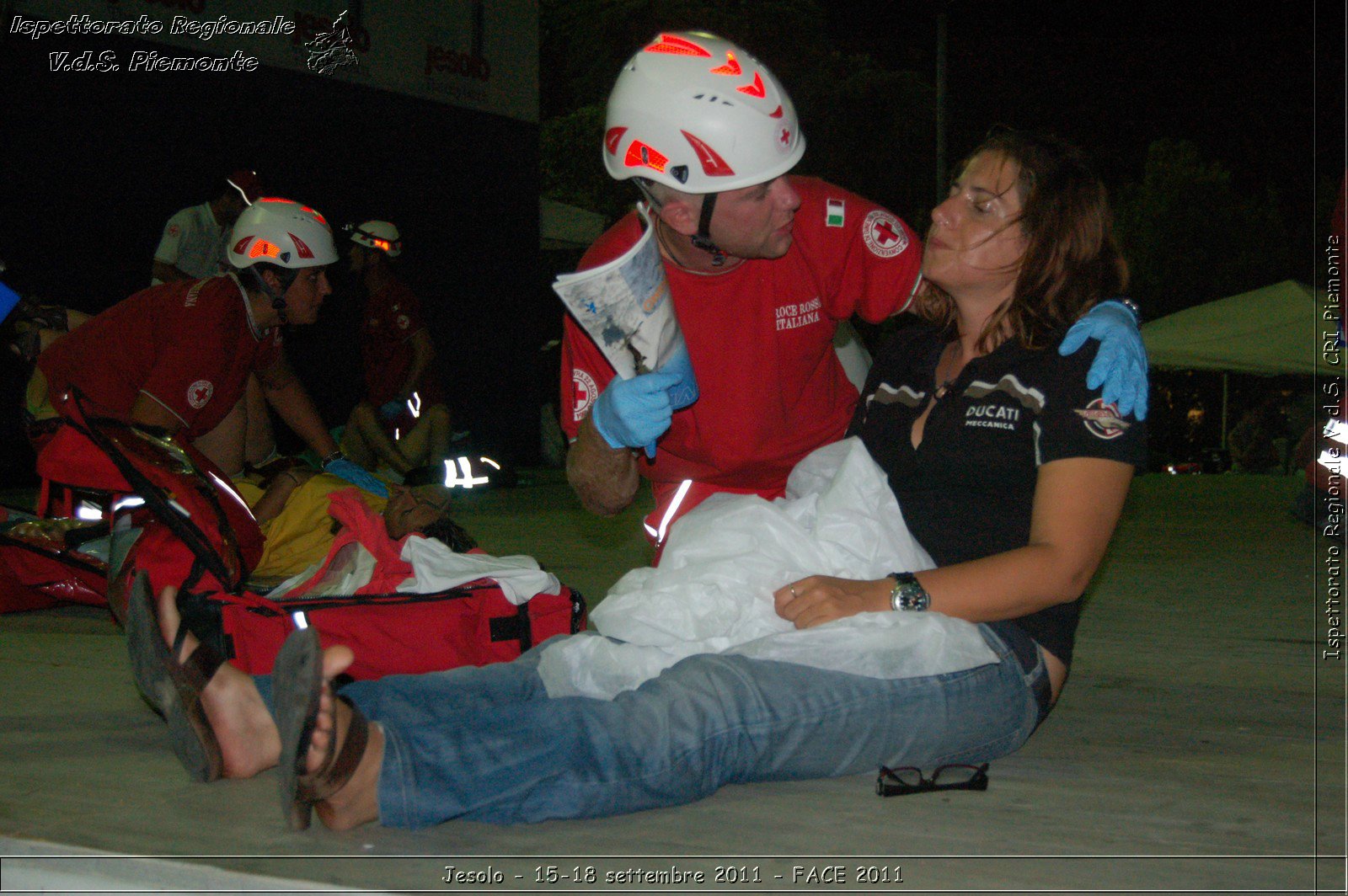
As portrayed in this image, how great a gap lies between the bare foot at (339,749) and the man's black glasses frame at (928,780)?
850 mm

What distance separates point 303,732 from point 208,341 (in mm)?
2639

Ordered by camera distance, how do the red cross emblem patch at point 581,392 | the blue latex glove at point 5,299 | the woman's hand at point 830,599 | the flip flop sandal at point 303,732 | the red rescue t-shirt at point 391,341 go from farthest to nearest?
the red rescue t-shirt at point 391,341 → the blue latex glove at point 5,299 → the red cross emblem patch at point 581,392 → the woman's hand at point 830,599 → the flip flop sandal at point 303,732

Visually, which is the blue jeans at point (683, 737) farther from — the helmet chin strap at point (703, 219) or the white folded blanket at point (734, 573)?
the helmet chin strap at point (703, 219)

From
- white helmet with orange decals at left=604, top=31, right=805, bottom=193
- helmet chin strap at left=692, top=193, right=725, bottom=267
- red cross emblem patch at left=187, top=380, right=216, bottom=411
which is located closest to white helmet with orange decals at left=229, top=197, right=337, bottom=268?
red cross emblem patch at left=187, top=380, right=216, bottom=411

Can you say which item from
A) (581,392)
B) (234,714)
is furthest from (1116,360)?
(234,714)

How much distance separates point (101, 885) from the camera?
1.72 metres

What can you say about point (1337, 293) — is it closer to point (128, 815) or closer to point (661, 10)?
point (128, 815)

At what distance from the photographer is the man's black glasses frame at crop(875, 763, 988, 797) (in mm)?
2062

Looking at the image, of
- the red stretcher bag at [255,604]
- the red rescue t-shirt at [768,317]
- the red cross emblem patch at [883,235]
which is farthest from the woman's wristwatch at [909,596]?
the red stretcher bag at [255,604]

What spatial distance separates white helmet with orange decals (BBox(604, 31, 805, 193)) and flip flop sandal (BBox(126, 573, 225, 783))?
1.36 meters

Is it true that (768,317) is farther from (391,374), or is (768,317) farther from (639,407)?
(391,374)

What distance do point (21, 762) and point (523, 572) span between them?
1.16 metres

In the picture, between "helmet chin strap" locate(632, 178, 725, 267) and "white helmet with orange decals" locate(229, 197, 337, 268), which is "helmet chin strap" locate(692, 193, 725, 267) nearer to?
"helmet chin strap" locate(632, 178, 725, 267)

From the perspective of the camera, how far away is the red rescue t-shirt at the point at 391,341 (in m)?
7.71
